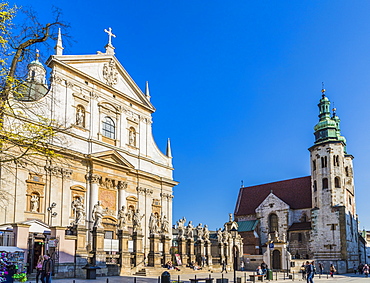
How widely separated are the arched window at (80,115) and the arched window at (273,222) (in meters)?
30.6

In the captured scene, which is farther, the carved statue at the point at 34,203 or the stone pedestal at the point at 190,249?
the stone pedestal at the point at 190,249

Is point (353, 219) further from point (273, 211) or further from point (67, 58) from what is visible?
point (67, 58)

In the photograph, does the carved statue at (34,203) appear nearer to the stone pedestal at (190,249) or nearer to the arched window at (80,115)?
the arched window at (80,115)

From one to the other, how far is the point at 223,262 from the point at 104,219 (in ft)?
36.7

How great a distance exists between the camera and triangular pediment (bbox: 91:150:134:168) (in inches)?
1234

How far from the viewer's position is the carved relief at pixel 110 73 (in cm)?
3431

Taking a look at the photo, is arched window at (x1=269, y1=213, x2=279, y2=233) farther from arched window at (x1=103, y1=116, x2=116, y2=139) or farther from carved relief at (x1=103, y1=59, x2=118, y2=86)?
carved relief at (x1=103, y1=59, x2=118, y2=86)

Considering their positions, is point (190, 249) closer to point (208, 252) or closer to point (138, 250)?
point (208, 252)

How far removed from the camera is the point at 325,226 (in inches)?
1800

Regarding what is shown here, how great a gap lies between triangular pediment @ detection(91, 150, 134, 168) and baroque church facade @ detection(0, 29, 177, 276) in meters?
0.08

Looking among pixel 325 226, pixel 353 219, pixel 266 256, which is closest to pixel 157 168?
pixel 266 256

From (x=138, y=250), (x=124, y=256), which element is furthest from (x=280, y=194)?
(x=124, y=256)

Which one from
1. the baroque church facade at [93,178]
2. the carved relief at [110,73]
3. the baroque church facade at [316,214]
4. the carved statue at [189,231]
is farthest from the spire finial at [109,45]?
the baroque church facade at [316,214]

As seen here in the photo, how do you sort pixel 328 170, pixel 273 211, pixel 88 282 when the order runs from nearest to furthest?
pixel 88 282 < pixel 328 170 < pixel 273 211
